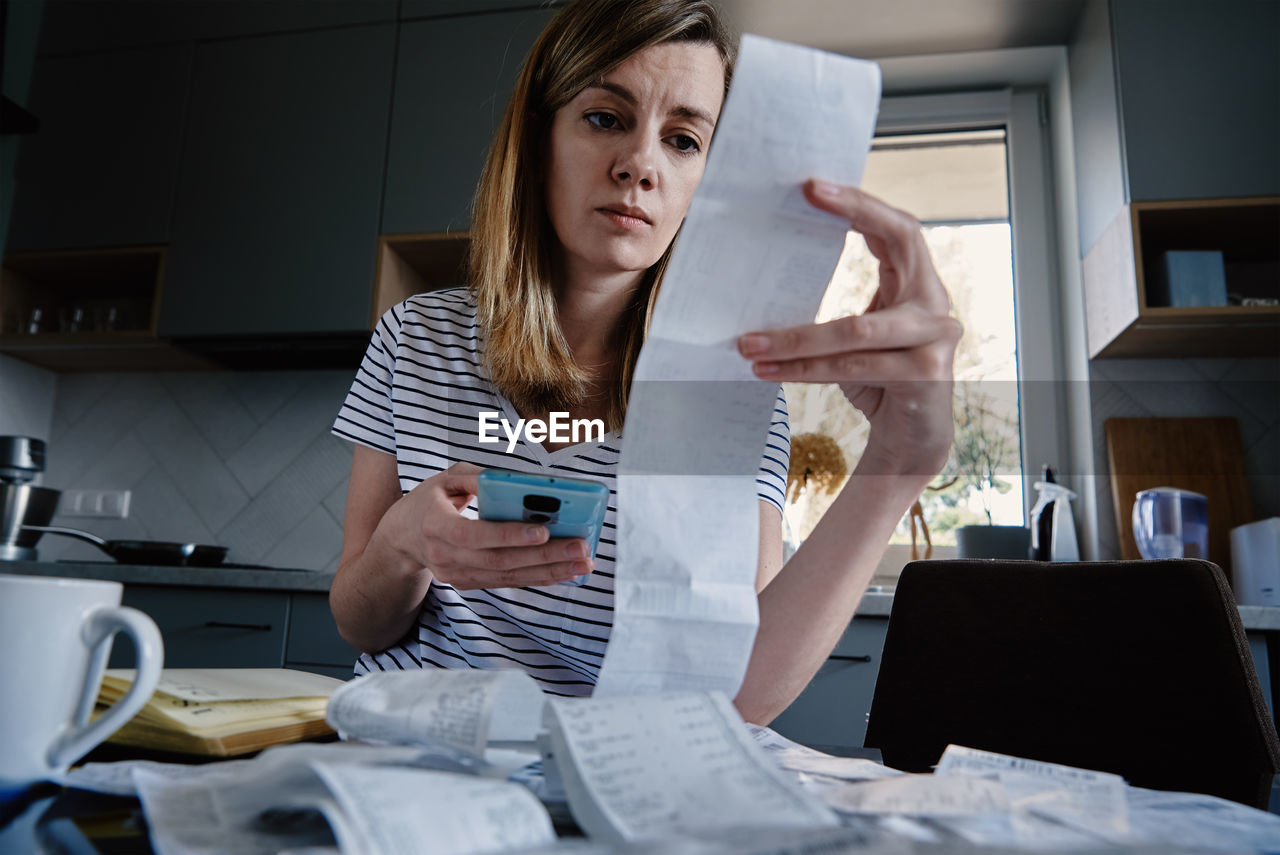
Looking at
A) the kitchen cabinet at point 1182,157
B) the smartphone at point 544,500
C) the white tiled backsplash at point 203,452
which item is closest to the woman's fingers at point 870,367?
the smartphone at point 544,500

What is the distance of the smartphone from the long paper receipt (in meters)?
0.03

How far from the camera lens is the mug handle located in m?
0.39

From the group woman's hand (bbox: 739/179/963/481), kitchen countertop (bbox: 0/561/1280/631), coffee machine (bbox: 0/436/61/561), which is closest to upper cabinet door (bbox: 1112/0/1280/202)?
kitchen countertop (bbox: 0/561/1280/631)

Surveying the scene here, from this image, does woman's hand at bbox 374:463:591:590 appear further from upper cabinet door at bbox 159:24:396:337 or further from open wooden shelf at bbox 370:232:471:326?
upper cabinet door at bbox 159:24:396:337

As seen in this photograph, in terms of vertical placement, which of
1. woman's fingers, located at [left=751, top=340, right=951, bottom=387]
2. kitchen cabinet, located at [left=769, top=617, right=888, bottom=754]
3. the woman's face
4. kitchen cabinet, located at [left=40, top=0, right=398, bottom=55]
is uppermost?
kitchen cabinet, located at [left=40, top=0, right=398, bottom=55]

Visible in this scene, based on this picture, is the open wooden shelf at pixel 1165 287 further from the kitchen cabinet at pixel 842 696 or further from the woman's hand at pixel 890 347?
the woman's hand at pixel 890 347

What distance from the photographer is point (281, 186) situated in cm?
241

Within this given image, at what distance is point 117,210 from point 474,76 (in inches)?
42.4

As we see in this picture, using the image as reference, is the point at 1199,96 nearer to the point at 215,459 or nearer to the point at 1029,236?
the point at 1029,236

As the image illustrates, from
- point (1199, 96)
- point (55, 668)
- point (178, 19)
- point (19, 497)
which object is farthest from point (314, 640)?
point (1199, 96)

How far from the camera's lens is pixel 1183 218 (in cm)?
202

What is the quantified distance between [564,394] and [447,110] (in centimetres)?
162

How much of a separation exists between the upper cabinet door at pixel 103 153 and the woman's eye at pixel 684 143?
6.61 feet

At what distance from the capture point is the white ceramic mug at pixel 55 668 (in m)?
0.37
